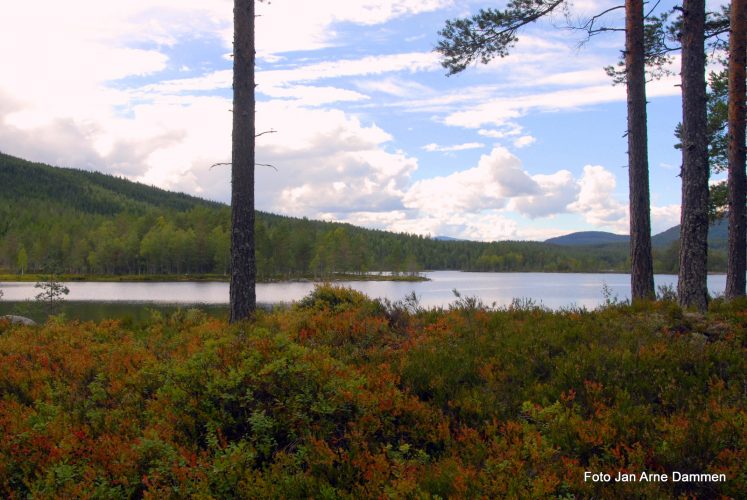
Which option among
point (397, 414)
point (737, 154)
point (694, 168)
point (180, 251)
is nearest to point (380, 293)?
point (737, 154)

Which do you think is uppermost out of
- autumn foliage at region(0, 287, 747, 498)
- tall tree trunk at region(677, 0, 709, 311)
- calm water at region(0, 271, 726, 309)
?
tall tree trunk at region(677, 0, 709, 311)

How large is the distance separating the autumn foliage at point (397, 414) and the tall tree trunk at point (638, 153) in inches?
138

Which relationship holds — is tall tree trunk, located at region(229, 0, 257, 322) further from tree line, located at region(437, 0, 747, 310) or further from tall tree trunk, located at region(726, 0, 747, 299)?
tall tree trunk, located at region(726, 0, 747, 299)

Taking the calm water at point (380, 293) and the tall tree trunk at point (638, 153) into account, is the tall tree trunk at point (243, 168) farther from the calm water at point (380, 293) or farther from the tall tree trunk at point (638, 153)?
the calm water at point (380, 293)

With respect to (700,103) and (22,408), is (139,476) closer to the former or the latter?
(22,408)

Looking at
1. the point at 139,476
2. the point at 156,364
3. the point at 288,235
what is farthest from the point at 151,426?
the point at 288,235

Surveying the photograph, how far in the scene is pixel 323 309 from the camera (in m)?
9.70

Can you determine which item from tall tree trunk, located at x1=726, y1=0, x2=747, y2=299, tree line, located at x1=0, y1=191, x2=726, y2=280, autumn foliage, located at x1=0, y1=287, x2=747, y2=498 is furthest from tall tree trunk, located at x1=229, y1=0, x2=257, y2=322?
tree line, located at x1=0, y1=191, x2=726, y2=280

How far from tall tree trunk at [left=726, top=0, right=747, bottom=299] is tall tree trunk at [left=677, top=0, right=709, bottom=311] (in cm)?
385

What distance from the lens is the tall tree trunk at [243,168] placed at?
1023 cm

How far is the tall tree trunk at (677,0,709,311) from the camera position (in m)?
8.91

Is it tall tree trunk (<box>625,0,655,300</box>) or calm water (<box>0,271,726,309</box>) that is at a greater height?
tall tree trunk (<box>625,0,655,300</box>)

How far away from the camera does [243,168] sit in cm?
1041

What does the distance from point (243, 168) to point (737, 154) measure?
38.0 feet
